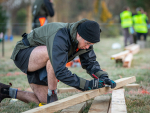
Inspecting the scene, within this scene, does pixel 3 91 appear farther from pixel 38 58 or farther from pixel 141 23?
pixel 141 23

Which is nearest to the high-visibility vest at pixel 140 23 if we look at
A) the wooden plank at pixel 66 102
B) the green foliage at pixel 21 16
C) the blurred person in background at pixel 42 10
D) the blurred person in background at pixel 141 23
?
the blurred person in background at pixel 141 23

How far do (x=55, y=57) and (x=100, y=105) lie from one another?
0.85m

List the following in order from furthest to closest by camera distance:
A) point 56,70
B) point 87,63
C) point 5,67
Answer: point 5,67, point 87,63, point 56,70

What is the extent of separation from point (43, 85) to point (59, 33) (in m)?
0.90

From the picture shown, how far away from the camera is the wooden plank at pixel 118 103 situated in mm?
1775

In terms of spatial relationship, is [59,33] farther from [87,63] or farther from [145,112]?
[145,112]

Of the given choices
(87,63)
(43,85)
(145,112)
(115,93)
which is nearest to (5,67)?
(43,85)

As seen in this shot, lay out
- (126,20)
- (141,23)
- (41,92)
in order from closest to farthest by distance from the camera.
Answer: (41,92)
(126,20)
(141,23)

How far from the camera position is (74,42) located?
217 centimetres

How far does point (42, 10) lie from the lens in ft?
18.7

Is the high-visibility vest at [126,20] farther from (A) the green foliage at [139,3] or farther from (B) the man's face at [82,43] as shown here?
(A) the green foliage at [139,3]

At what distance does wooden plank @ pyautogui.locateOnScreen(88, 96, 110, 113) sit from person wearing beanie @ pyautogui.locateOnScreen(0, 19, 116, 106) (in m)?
0.24

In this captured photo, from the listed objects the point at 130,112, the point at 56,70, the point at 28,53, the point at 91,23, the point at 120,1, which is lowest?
the point at 130,112

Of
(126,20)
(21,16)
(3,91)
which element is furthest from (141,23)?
(21,16)
